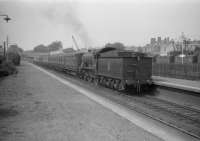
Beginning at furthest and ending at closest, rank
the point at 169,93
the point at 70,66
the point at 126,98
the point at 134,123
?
1. the point at 70,66
2. the point at 169,93
3. the point at 126,98
4. the point at 134,123

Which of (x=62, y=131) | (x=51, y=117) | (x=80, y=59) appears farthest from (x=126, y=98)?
(x=80, y=59)

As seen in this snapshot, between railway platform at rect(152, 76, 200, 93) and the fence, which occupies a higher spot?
the fence

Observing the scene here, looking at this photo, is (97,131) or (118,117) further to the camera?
(118,117)

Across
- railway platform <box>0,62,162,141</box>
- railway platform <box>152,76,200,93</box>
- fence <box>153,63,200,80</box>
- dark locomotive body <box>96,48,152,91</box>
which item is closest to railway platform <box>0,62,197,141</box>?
railway platform <box>0,62,162,141</box>

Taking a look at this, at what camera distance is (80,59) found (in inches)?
927

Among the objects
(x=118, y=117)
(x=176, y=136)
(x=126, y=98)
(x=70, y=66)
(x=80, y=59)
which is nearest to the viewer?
(x=176, y=136)

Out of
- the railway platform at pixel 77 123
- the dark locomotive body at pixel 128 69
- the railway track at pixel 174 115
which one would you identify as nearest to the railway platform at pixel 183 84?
the dark locomotive body at pixel 128 69

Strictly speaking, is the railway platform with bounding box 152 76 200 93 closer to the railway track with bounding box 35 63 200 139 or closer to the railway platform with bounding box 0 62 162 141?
the railway track with bounding box 35 63 200 139

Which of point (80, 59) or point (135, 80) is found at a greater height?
point (80, 59)

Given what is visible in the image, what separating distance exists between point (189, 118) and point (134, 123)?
8.85ft

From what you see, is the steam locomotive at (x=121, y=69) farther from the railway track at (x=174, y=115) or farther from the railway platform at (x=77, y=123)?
the railway platform at (x=77, y=123)

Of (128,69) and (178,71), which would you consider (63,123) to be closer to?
(128,69)

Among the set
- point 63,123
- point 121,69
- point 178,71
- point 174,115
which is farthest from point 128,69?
point 178,71

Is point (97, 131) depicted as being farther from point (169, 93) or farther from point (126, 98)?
point (169, 93)
